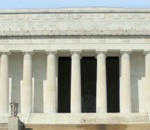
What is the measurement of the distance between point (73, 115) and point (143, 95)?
1244cm

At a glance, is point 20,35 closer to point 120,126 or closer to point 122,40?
point 122,40

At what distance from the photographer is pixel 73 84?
7731 centimetres

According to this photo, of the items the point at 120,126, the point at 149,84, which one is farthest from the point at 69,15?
the point at 120,126

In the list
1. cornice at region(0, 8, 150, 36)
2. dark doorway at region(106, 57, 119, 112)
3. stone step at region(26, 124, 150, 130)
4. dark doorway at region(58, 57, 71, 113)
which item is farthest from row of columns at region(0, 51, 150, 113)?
stone step at region(26, 124, 150, 130)

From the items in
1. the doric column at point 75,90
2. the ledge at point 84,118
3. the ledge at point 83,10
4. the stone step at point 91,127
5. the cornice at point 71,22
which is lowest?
the stone step at point 91,127

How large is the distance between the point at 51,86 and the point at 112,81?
37.6 ft

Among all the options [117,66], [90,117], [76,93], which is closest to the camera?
[90,117]

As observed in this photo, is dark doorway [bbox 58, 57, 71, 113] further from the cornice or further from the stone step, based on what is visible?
the stone step

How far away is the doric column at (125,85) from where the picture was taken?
76.9 m

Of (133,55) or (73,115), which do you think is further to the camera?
(133,55)

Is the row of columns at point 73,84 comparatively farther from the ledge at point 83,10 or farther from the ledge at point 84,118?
the ledge at point 83,10

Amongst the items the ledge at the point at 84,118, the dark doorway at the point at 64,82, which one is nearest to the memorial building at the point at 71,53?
the ledge at the point at 84,118

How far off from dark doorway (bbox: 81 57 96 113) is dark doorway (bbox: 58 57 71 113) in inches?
82.2

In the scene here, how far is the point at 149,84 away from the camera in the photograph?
253 ft
